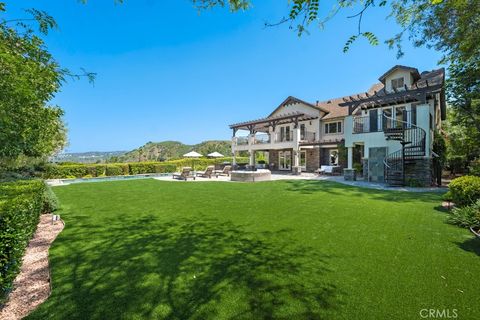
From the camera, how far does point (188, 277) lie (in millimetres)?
3680

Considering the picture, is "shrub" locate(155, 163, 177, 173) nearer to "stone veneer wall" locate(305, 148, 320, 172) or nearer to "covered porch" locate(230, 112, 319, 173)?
"covered porch" locate(230, 112, 319, 173)

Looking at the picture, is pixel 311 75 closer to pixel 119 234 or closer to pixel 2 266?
pixel 119 234

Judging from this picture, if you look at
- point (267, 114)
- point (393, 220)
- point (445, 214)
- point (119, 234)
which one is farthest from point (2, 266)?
point (267, 114)

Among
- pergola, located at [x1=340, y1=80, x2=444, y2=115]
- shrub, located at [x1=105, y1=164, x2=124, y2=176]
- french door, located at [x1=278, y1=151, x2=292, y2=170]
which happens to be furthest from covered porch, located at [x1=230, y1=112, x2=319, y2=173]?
shrub, located at [x1=105, y1=164, x2=124, y2=176]

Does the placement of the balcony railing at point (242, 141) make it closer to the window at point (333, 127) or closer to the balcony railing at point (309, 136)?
the balcony railing at point (309, 136)

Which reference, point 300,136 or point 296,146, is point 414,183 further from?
point 300,136

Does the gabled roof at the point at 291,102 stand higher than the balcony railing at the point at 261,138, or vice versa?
the gabled roof at the point at 291,102

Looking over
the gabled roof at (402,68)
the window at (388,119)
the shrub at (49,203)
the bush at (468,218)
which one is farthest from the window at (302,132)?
the shrub at (49,203)

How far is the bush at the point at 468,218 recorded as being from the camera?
5794mm

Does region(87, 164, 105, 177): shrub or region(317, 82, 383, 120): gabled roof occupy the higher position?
region(317, 82, 383, 120): gabled roof

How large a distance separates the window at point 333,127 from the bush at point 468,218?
18.2 metres

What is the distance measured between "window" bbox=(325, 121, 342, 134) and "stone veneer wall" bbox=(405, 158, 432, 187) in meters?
9.91

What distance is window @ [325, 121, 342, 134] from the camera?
77.8 ft

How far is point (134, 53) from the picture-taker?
57.1ft
